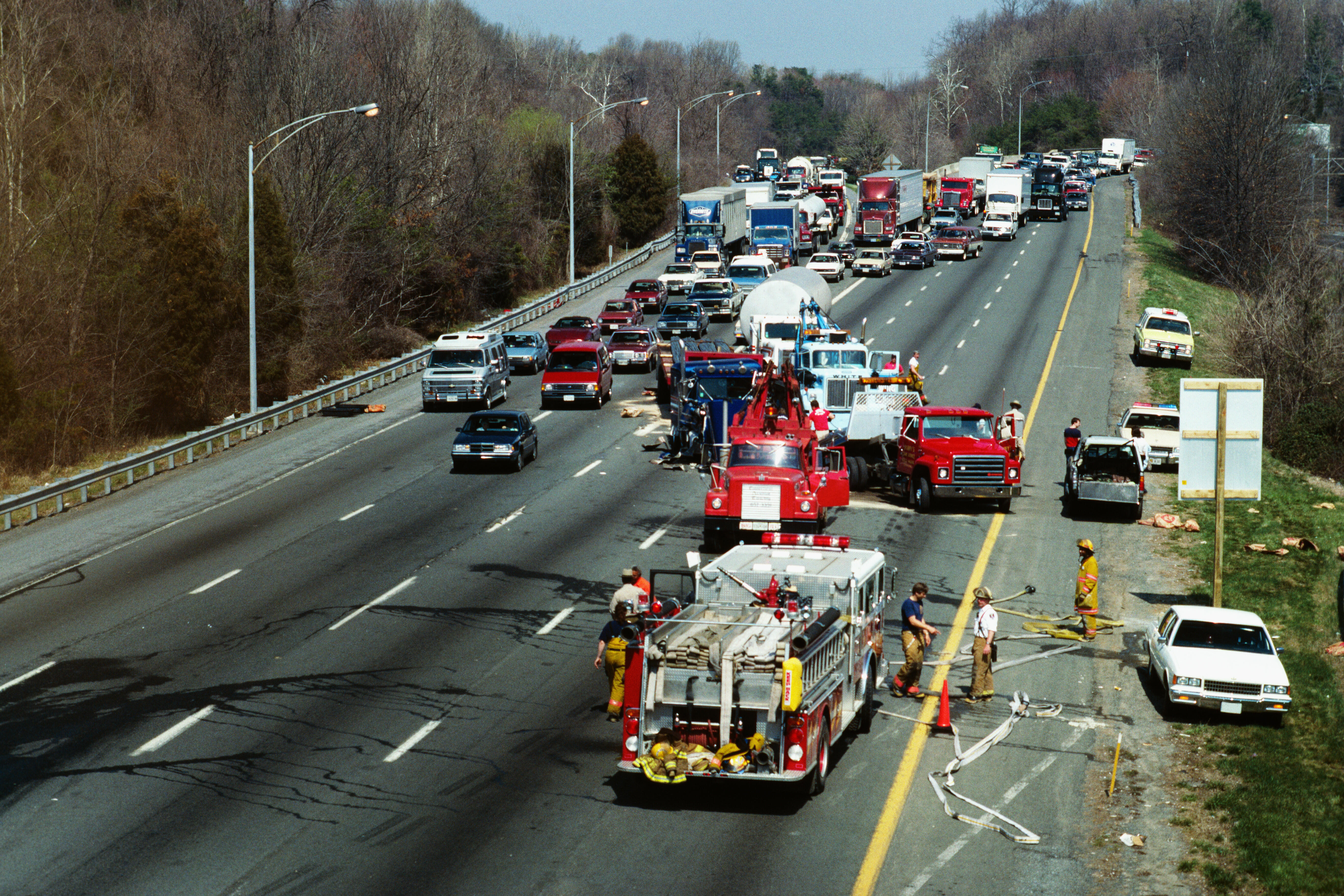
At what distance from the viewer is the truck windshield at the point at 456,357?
47125 mm

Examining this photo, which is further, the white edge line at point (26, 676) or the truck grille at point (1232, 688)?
the white edge line at point (26, 676)

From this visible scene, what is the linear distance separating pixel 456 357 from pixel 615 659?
98.2 ft

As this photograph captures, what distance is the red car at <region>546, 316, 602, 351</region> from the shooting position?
5772 cm

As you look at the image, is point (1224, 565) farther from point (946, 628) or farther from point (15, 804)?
point (15, 804)

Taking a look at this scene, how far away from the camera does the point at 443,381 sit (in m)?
46.5

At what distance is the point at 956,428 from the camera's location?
3362 cm

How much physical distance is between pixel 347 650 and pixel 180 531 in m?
10.6

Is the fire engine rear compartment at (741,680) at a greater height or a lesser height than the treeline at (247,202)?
lesser

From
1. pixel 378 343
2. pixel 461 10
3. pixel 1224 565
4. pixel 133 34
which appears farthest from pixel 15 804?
pixel 461 10

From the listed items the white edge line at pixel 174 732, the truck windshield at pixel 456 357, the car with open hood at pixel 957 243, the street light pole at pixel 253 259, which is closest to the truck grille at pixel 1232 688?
the white edge line at pixel 174 732

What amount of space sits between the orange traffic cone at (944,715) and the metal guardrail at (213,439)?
72.4ft

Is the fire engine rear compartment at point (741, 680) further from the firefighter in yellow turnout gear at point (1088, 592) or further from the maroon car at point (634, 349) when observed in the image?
the maroon car at point (634, 349)

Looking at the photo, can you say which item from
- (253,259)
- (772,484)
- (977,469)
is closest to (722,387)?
(977,469)

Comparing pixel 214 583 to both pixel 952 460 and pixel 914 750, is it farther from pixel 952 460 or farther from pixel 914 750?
pixel 952 460
